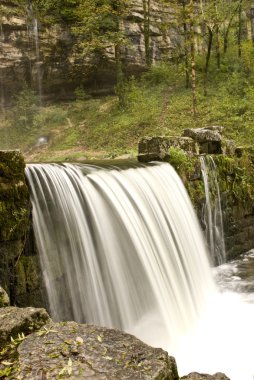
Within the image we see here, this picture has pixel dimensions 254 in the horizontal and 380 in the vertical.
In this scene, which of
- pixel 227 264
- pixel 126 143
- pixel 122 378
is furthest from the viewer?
pixel 126 143

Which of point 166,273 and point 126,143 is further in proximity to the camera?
point 126,143

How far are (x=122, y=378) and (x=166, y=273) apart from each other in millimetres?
4134

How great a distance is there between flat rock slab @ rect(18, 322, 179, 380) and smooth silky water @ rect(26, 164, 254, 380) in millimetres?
2463

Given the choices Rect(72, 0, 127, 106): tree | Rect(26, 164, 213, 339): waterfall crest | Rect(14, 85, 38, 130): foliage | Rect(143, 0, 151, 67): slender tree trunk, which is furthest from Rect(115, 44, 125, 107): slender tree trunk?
Rect(26, 164, 213, 339): waterfall crest

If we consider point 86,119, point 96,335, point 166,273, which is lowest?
point 166,273

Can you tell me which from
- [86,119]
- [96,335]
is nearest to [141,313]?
[96,335]

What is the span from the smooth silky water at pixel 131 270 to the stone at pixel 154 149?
53.5 inches

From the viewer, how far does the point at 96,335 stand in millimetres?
2320

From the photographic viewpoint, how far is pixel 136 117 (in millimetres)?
18734

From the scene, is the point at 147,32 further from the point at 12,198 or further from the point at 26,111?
the point at 12,198

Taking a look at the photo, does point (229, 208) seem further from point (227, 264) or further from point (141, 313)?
point (141, 313)

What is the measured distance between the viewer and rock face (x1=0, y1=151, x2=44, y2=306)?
Answer: 4.30 meters

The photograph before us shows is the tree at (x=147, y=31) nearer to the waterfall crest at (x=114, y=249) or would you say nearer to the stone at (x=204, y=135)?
the stone at (x=204, y=135)

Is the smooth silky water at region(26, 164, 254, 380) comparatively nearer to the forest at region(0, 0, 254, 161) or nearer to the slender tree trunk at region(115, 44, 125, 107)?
the forest at region(0, 0, 254, 161)
